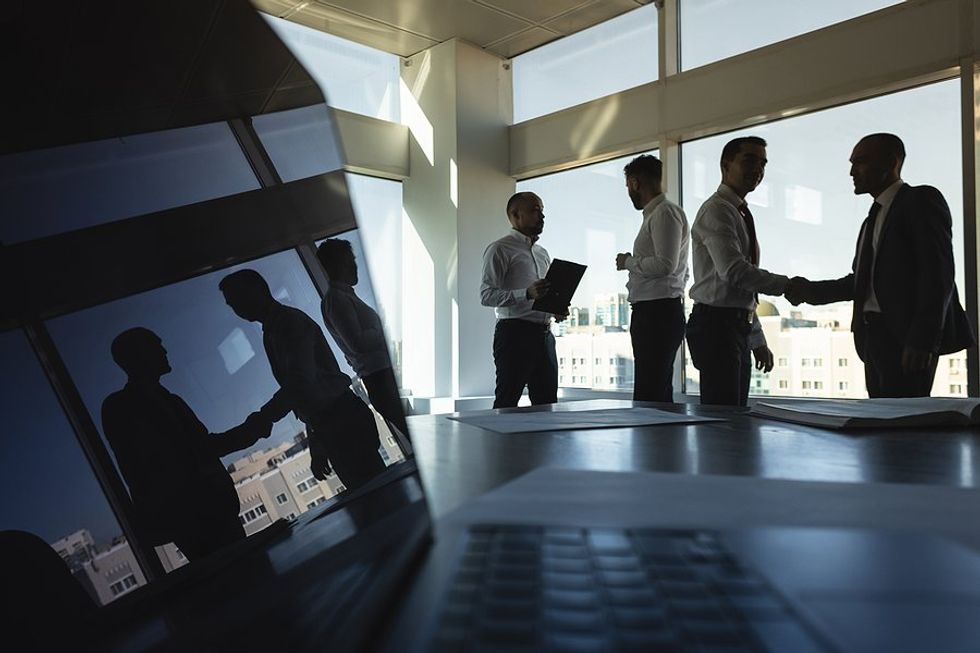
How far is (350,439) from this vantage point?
30cm

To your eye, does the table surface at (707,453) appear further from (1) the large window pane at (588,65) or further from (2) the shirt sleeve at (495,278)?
(1) the large window pane at (588,65)

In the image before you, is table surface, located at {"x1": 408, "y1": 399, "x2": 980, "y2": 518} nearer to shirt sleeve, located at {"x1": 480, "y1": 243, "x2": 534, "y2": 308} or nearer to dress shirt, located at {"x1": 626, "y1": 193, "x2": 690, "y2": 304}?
dress shirt, located at {"x1": 626, "y1": 193, "x2": 690, "y2": 304}

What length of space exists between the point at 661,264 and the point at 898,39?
2.16 meters

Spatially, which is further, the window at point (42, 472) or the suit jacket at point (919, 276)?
the suit jacket at point (919, 276)

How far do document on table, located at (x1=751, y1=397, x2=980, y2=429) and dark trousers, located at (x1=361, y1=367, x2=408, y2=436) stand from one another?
2.29ft

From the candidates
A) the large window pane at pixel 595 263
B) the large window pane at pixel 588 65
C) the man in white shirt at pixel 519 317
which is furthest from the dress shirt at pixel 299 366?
the large window pane at pixel 588 65

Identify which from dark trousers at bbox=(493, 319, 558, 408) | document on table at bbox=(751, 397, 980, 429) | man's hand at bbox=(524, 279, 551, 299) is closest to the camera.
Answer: document on table at bbox=(751, 397, 980, 429)

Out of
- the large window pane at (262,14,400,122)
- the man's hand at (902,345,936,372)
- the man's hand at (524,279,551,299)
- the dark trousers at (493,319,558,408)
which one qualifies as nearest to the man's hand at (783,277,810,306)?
the man's hand at (902,345,936,372)

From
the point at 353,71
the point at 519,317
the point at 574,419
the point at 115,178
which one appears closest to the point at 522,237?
the point at 519,317

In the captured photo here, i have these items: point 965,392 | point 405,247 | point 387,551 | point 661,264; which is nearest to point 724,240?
point 661,264

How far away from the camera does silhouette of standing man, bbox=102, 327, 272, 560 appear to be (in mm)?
208

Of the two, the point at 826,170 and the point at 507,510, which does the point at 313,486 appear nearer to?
the point at 507,510

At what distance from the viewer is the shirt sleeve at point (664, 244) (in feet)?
8.93

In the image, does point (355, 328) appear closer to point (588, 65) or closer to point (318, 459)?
point (318, 459)
